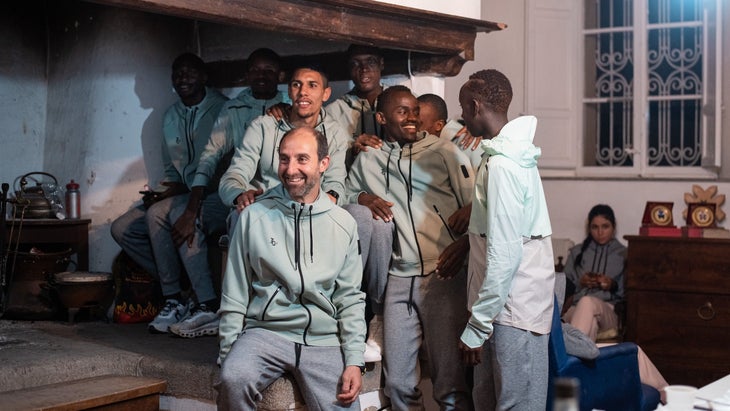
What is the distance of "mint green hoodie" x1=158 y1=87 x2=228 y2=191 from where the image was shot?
6.60m

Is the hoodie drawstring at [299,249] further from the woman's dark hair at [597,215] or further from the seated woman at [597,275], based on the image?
the woman's dark hair at [597,215]

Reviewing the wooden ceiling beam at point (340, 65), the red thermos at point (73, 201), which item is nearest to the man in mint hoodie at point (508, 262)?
the wooden ceiling beam at point (340, 65)

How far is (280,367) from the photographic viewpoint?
14.4 ft

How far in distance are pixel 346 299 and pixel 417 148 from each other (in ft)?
3.40

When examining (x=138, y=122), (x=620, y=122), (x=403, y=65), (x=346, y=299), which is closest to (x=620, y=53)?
(x=620, y=122)

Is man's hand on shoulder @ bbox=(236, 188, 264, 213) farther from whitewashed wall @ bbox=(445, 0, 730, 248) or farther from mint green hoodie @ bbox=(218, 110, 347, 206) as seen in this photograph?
whitewashed wall @ bbox=(445, 0, 730, 248)

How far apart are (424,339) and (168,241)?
6.57ft

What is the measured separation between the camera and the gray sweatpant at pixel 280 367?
167 inches

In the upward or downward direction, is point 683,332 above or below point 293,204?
below

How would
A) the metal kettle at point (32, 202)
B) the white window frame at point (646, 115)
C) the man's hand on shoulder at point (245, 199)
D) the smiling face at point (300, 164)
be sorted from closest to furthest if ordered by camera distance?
the smiling face at point (300, 164) → the man's hand on shoulder at point (245, 199) → the metal kettle at point (32, 202) → the white window frame at point (646, 115)

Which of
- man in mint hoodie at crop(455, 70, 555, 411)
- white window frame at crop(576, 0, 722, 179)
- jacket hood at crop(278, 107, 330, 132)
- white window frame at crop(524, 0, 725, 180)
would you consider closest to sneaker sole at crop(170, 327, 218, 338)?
jacket hood at crop(278, 107, 330, 132)

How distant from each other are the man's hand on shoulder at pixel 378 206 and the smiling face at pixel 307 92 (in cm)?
60

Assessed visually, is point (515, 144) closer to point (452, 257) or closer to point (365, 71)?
point (452, 257)

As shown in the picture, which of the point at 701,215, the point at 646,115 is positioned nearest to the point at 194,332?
the point at 701,215
